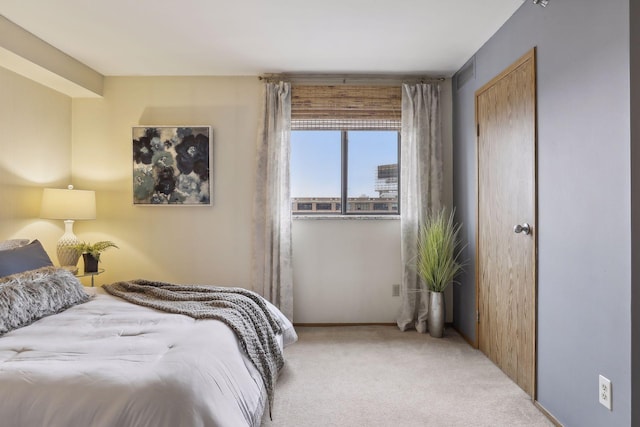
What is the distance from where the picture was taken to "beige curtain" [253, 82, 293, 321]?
379cm

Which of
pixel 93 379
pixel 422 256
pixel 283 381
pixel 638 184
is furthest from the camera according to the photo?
pixel 422 256

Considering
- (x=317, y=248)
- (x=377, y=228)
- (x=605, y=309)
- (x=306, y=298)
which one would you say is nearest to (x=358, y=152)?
(x=377, y=228)

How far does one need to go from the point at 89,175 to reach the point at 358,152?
2661mm

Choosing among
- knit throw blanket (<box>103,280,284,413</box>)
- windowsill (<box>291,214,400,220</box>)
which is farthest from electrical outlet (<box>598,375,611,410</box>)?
windowsill (<box>291,214,400,220</box>)

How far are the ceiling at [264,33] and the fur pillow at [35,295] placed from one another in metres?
1.70

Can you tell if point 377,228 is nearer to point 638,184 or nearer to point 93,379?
point 638,184

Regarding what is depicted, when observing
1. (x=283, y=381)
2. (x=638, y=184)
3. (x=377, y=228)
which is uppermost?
(x=638, y=184)

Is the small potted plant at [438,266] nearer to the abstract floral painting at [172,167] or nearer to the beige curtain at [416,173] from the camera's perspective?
the beige curtain at [416,173]

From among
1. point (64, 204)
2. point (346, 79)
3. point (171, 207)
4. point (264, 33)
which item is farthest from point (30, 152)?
point (346, 79)

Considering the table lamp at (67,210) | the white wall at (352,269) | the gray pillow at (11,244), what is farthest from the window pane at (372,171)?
the gray pillow at (11,244)

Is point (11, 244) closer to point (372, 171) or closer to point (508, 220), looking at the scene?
point (372, 171)

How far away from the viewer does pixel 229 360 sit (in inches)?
70.8

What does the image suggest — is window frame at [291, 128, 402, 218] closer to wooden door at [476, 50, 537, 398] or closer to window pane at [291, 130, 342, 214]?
window pane at [291, 130, 342, 214]

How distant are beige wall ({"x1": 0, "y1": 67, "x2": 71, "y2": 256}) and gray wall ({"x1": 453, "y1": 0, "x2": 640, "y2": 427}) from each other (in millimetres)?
3739
